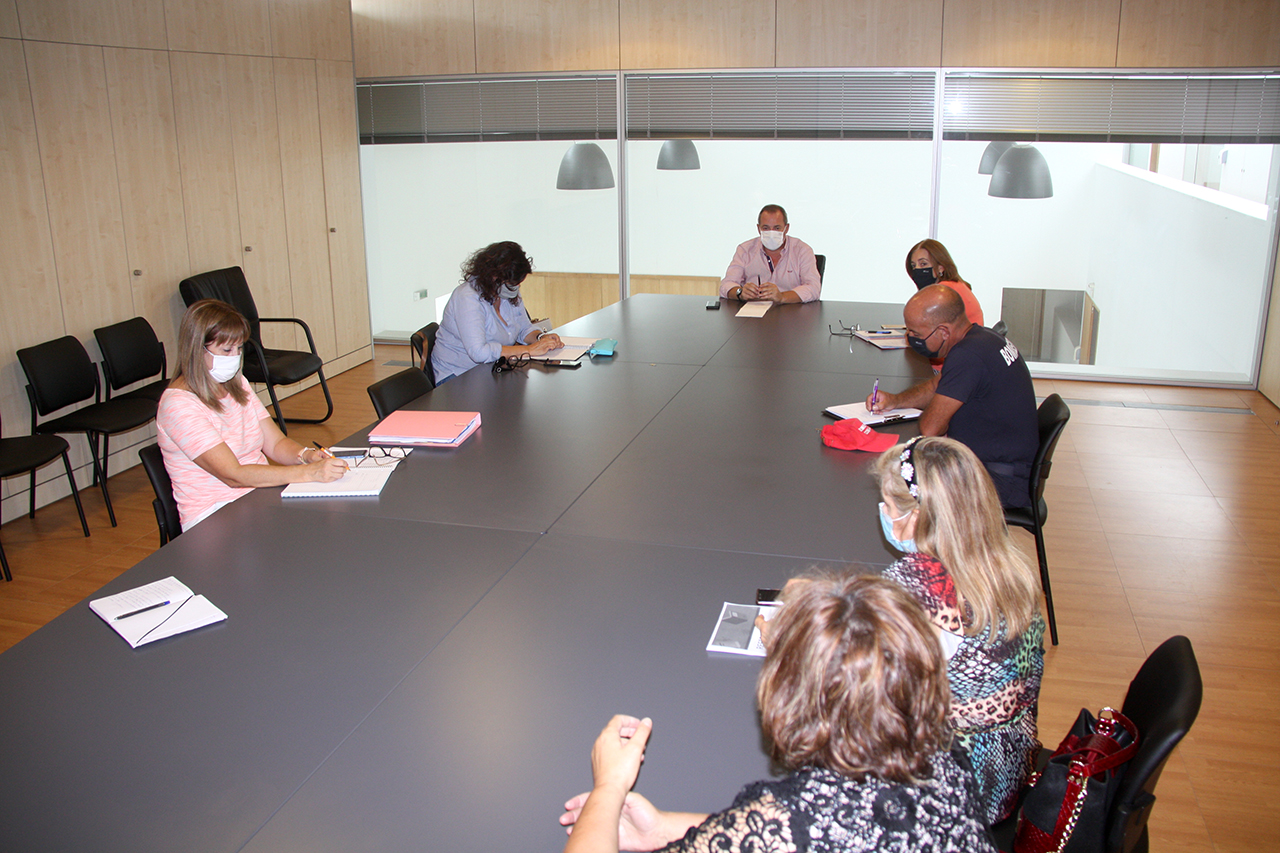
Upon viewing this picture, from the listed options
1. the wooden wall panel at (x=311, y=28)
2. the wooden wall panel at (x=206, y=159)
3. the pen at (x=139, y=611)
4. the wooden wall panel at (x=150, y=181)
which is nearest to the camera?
the pen at (x=139, y=611)

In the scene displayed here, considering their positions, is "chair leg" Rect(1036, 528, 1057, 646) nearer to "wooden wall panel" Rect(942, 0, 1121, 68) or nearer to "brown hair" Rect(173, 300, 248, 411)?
"brown hair" Rect(173, 300, 248, 411)

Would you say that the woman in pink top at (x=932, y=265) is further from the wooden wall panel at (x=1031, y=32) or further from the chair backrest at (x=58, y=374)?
the chair backrest at (x=58, y=374)

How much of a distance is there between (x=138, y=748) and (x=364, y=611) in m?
0.56

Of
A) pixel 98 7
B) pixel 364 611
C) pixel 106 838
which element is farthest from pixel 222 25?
pixel 106 838

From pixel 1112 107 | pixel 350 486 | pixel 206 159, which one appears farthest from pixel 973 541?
pixel 1112 107

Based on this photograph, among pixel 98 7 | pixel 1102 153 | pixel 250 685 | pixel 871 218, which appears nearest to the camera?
pixel 250 685

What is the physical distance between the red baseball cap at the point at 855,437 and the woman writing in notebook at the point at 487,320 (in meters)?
1.71

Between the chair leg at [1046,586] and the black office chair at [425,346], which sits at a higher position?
the black office chair at [425,346]

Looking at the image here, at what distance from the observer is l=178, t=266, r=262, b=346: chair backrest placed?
5496mm

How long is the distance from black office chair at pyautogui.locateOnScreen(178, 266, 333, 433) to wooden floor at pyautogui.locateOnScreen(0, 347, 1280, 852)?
430 mm

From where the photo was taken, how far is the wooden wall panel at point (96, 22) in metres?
4.60

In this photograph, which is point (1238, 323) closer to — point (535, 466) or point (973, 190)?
point (973, 190)

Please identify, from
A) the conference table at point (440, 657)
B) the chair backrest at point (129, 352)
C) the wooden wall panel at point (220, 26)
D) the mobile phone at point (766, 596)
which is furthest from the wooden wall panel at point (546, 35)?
the mobile phone at point (766, 596)

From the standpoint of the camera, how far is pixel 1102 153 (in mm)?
6711
